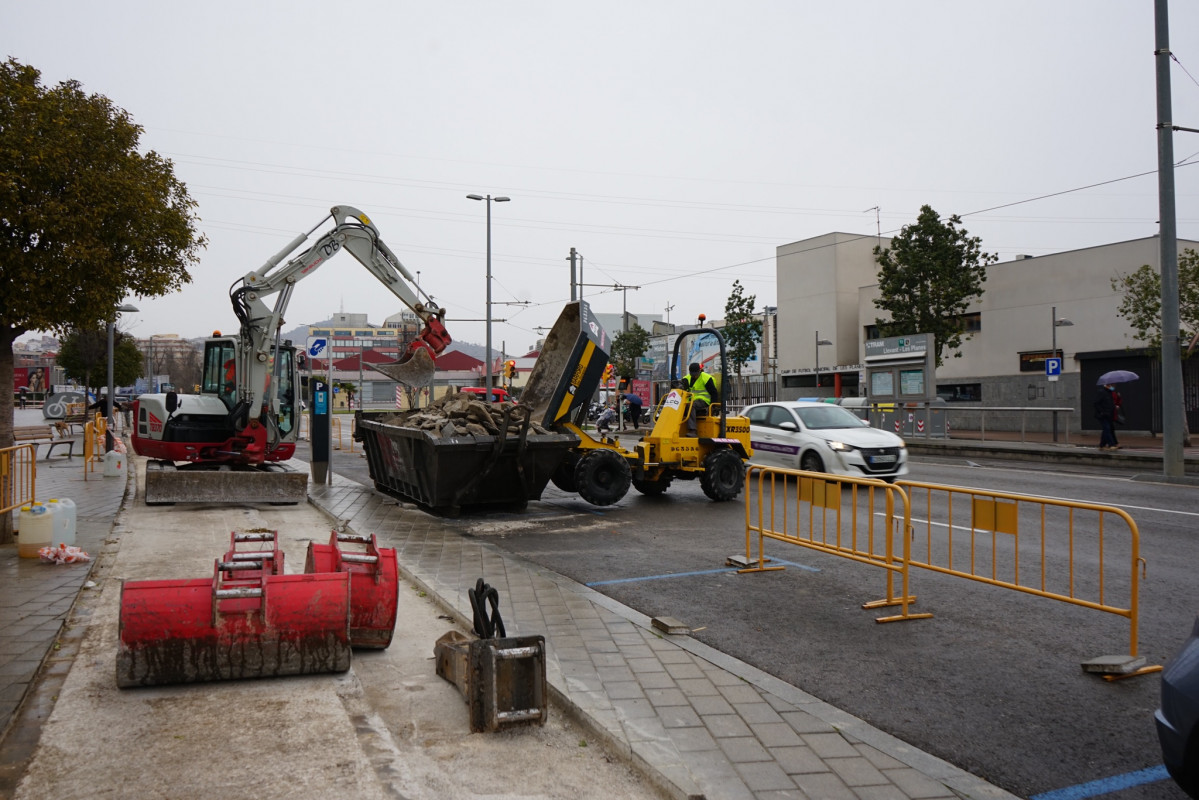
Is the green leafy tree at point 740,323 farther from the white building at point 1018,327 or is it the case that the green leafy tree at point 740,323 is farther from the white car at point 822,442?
the white car at point 822,442

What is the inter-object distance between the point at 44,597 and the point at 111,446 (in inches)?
580

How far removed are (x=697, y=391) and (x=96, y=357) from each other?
32.6 m

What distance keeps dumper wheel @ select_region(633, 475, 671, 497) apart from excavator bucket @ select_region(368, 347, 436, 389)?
11.8 ft

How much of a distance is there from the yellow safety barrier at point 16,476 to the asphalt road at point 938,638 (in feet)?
15.4

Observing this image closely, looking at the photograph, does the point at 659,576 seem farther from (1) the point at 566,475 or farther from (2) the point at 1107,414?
(2) the point at 1107,414

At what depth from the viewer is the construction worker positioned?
1291cm

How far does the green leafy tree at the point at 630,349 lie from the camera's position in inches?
2271

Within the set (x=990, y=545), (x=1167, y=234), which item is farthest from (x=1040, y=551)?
(x=1167, y=234)

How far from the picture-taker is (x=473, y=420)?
10859 mm

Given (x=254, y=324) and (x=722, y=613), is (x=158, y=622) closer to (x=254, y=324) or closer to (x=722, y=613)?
(x=722, y=613)

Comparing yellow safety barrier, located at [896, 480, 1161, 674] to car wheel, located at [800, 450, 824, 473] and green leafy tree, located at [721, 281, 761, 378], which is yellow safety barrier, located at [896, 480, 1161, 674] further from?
green leafy tree, located at [721, 281, 761, 378]

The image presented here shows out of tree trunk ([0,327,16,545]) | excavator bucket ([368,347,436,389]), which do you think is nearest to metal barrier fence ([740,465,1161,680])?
excavator bucket ([368,347,436,389])

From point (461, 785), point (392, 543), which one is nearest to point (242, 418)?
point (392, 543)

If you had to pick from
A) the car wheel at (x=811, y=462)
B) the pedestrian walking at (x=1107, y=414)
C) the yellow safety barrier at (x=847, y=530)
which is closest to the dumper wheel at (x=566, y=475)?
the yellow safety barrier at (x=847, y=530)
